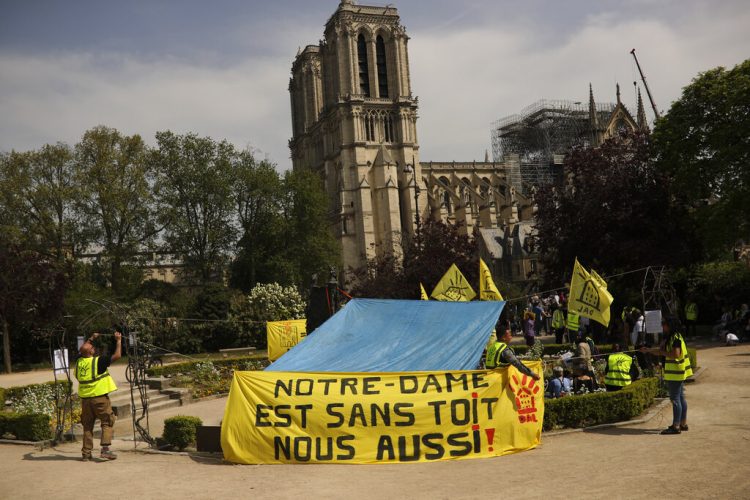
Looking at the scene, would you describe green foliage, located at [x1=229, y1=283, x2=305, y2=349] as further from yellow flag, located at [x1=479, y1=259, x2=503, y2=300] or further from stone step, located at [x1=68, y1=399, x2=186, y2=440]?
yellow flag, located at [x1=479, y1=259, x2=503, y2=300]

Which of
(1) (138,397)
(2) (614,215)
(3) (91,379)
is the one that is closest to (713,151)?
(2) (614,215)

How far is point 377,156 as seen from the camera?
82250mm

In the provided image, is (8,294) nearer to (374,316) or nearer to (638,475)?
(374,316)

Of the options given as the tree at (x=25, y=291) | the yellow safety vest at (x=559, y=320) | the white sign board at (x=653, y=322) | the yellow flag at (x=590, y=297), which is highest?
the tree at (x=25, y=291)

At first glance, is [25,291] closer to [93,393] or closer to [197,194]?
[197,194]

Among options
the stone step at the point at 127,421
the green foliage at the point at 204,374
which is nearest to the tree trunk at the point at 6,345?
the green foliage at the point at 204,374

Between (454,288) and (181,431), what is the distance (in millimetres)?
13254

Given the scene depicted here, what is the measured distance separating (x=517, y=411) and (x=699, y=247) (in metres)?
23.0

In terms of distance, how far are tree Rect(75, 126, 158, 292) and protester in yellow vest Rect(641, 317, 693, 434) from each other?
140 ft

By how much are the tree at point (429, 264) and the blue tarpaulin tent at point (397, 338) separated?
2508cm

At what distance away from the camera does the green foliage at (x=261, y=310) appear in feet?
146

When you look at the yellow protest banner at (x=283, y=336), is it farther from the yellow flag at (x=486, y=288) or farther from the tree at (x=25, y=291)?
the tree at (x=25, y=291)

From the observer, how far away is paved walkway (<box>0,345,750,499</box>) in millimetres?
8945

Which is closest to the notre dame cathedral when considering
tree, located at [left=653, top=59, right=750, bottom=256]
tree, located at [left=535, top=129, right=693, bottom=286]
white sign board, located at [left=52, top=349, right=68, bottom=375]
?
tree, located at [left=535, top=129, right=693, bottom=286]
